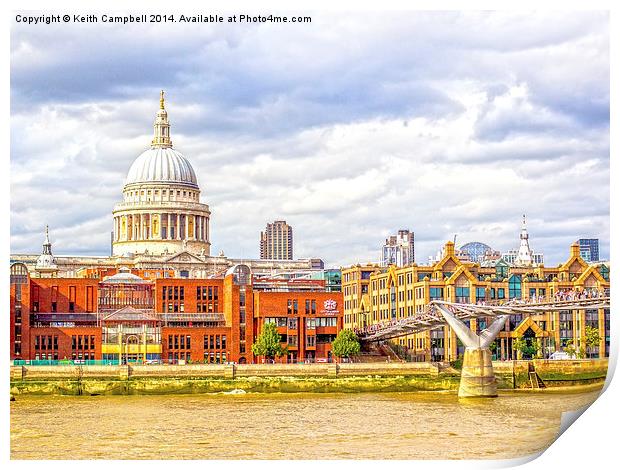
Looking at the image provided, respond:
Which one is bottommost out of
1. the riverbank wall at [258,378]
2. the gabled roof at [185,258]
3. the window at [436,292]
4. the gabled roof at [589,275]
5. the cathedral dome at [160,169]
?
the riverbank wall at [258,378]

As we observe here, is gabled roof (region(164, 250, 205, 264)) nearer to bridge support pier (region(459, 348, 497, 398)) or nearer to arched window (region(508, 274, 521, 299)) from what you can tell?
arched window (region(508, 274, 521, 299))

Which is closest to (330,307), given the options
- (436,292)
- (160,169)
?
(436,292)

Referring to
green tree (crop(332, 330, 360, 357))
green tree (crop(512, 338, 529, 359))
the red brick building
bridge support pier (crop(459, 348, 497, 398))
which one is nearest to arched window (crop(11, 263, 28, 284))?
the red brick building

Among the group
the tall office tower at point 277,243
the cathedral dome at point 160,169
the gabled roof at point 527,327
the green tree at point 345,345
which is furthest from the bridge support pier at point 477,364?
the cathedral dome at point 160,169

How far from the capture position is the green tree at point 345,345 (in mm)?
49531

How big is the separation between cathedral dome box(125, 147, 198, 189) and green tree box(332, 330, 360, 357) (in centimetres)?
2523

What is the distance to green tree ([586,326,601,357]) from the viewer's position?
47312 mm

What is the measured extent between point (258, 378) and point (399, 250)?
2729 cm

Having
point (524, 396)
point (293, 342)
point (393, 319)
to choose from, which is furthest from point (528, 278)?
point (524, 396)

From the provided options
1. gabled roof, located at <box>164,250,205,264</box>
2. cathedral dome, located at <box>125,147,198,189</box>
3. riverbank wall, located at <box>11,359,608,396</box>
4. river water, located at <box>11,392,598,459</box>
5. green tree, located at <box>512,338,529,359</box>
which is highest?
cathedral dome, located at <box>125,147,198,189</box>

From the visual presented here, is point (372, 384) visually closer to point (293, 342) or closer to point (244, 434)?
point (293, 342)

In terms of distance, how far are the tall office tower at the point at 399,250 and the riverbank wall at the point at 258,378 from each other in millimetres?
21373

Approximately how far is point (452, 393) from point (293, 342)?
9519 millimetres

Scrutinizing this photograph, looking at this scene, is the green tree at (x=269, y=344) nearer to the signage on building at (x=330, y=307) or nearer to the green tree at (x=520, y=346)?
the signage on building at (x=330, y=307)
